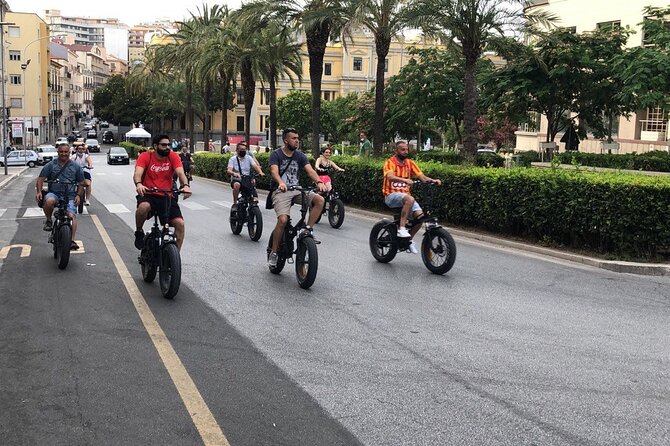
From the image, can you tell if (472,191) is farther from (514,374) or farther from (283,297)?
(514,374)

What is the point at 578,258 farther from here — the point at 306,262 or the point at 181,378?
the point at 181,378

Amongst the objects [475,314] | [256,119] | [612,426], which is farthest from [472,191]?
[256,119]

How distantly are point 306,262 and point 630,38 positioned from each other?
37710 millimetres

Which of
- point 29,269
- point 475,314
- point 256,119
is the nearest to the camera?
point 475,314

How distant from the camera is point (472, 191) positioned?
14641 millimetres

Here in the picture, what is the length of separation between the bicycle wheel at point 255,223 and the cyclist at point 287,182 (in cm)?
374

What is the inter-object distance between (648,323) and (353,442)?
4.59m

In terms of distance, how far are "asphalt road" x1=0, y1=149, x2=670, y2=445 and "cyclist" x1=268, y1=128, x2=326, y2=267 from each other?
0.76 metres

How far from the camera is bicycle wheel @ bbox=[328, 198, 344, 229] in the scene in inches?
628

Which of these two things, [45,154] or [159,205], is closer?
[159,205]

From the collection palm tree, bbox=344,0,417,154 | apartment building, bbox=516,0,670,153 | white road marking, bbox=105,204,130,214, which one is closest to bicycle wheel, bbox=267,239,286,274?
white road marking, bbox=105,204,130,214

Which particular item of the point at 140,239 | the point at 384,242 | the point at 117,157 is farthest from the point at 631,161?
the point at 117,157

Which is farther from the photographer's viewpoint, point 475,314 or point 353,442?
point 475,314

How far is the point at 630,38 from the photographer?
40781 mm
